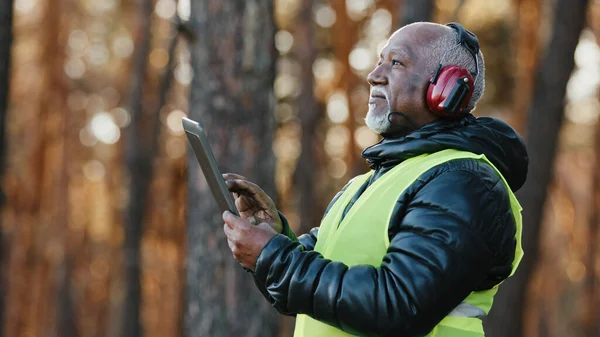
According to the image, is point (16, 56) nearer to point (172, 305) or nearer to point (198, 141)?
point (172, 305)

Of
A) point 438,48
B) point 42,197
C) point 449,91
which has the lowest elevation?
point 42,197

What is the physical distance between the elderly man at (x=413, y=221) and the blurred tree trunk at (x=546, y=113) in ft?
24.0

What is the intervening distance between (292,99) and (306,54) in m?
6.17

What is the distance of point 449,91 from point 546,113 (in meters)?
7.62

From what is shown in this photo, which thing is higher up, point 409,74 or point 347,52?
point 409,74

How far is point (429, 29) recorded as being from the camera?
111 inches

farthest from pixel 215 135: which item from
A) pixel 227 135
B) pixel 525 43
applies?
pixel 525 43

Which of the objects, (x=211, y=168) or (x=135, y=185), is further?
(x=135, y=185)

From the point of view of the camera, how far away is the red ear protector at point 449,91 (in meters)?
2.65

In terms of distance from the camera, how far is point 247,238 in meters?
2.51

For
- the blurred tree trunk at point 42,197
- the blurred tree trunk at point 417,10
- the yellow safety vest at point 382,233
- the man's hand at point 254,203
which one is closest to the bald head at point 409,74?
the yellow safety vest at point 382,233

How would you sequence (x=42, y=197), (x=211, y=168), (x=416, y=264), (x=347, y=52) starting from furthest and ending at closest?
1. (x=42, y=197)
2. (x=347, y=52)
3. (x=211, y=168)
4. (x=416, y=264)

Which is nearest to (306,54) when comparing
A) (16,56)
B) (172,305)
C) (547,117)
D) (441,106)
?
(547,117)

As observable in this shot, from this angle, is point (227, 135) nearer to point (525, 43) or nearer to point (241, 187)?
point (241, 187)
